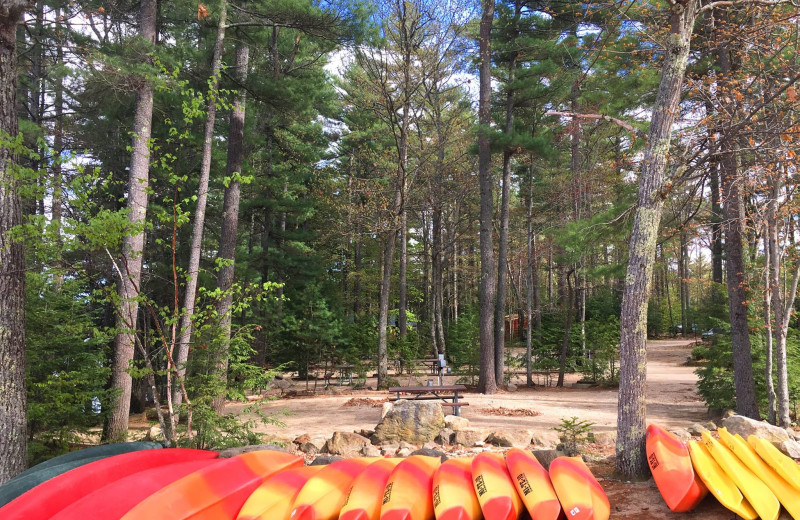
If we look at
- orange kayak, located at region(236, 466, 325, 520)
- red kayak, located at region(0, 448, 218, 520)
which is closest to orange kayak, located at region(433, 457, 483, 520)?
orange kayak, located at region(236, 466, 325, 520)

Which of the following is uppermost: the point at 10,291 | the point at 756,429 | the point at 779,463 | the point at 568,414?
the point at 10,291

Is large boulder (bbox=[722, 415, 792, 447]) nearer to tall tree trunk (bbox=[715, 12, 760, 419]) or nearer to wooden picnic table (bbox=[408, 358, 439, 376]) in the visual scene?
tall tree trunk (bbox=[715, 12, 760, 419])

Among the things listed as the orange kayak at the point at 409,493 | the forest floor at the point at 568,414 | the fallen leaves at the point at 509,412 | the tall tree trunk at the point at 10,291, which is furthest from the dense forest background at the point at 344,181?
the fallen leaves at the point at 509,412

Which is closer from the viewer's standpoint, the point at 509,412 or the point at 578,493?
the point at 578,493

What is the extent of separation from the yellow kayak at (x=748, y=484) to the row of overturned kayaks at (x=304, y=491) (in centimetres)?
89

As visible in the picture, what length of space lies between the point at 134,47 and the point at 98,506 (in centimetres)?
688

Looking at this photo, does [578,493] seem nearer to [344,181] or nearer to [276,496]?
[276,496]

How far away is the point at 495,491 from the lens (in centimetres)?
347

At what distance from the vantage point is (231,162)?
1028 cm

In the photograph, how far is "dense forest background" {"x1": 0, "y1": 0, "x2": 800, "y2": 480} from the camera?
513cm

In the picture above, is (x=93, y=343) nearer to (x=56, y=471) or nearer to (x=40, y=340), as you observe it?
(x=40, y=340)

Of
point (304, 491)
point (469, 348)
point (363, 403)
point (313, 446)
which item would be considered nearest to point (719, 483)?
point (304, 491)

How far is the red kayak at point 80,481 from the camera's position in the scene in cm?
329

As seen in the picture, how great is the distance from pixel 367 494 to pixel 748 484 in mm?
2535
